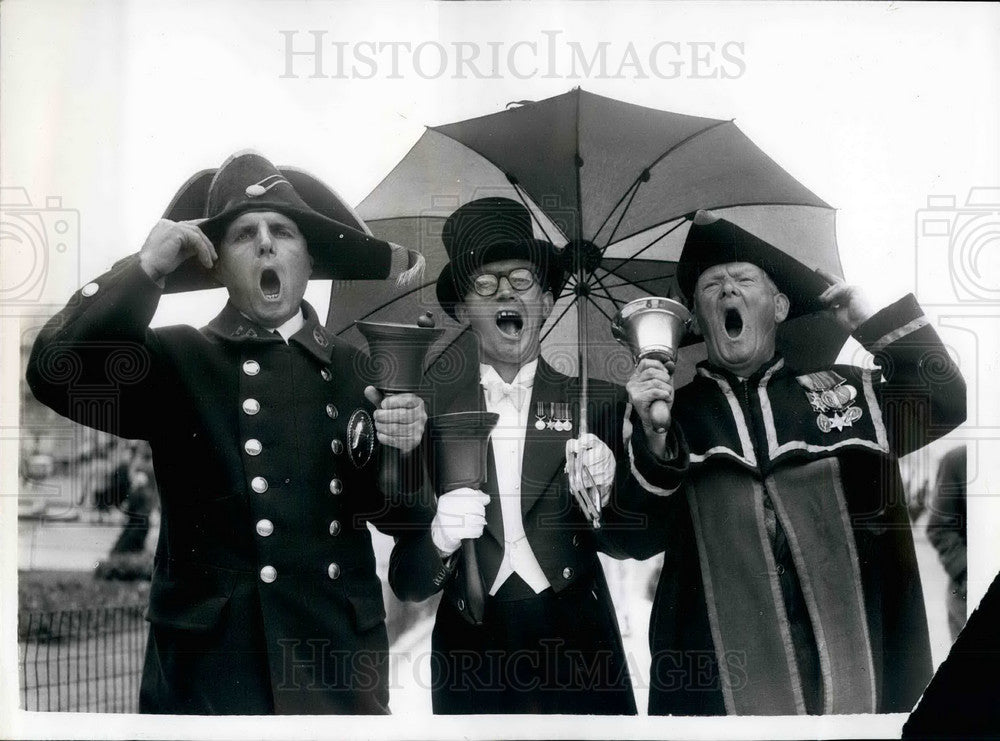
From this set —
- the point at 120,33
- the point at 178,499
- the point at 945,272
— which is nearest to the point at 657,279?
the point at 945,272

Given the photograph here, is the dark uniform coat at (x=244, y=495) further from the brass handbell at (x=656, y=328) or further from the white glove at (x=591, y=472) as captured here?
the brass handbell at (x=656, y=328)

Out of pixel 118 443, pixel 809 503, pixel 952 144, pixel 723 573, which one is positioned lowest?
pixel 723 573

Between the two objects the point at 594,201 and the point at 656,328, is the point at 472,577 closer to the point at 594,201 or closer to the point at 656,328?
the point at 656,328

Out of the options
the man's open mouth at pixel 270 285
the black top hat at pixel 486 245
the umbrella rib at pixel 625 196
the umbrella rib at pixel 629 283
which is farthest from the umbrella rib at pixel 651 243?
the man's open mouth at pixel 270 285

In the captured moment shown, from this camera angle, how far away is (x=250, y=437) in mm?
4438

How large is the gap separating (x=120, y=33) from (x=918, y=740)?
482cm

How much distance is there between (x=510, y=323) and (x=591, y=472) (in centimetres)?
74

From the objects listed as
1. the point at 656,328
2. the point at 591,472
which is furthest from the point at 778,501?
the point at 656,328

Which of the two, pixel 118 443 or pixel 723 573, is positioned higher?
pixel 118 443

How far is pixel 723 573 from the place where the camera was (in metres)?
4.55

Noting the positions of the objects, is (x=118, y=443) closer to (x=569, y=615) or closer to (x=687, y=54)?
(x=569, y=615)

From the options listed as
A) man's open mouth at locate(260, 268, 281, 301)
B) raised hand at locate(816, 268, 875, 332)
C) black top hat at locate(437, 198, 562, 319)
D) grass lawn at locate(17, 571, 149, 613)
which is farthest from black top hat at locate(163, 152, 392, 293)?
raised hand at locate(816, 268, 875, 332)

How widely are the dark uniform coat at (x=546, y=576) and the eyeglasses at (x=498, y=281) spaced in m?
0.34

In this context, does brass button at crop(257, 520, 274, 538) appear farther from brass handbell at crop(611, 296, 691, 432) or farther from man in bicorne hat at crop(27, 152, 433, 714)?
brass handbell at crop(611, 296, 691, 432)
